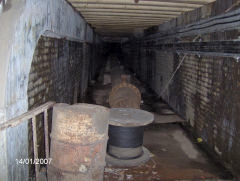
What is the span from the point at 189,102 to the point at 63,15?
437 centimetres

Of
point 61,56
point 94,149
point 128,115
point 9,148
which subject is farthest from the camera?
point 61,56

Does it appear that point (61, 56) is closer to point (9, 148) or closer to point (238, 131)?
point (9, 148)

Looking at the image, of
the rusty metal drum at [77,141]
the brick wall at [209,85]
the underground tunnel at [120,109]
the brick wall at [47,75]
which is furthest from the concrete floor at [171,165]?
the brick wall at [47,75]

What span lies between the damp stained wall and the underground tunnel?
0.5 inches

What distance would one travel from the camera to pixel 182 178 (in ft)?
16.4

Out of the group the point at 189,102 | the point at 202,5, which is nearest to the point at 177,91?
the point at 189,102

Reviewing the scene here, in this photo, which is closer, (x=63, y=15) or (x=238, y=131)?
(x=238, y=131)

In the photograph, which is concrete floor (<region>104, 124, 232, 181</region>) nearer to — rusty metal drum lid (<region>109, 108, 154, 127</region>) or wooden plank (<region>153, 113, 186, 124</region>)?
rusty metal drum lid (<region>109, 108, 154, 127</region>)

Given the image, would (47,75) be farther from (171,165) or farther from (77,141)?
(171,165)

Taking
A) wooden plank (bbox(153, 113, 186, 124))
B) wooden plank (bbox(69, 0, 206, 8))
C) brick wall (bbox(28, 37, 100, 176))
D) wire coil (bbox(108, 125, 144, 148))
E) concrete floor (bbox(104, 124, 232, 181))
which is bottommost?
concrete floor (bbox(104, 124, 232, 181))

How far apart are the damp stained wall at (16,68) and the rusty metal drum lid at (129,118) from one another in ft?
6.80

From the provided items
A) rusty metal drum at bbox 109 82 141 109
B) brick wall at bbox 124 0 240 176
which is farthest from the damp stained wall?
rusty metal drum at bbox 109 82 141 109

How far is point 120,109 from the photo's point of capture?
21.0ft

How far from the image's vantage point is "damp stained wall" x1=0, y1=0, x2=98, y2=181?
308 centimetres
